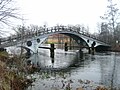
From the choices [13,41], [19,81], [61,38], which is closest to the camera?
[19,81]

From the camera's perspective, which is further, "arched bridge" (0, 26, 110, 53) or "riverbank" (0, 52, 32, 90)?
"arched bridge" (0, 26, 110, 53)

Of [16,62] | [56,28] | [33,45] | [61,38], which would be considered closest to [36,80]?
[16,62]

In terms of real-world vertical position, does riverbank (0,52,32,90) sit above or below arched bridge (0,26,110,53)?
below

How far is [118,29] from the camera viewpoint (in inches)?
2751

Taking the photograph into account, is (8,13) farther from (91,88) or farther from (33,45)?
(33,45)

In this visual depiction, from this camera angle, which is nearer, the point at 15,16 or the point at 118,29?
the point at 15,16

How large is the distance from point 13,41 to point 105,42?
1149 inches

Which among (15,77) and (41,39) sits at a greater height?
(41,39)

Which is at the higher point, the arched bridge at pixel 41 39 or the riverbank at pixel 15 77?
the arched bridge at pixel 41 39

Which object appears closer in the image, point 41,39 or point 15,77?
point 15,77

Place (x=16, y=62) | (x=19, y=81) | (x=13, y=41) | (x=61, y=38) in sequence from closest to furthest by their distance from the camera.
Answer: (x=19, y=81), (x=16, y=62), (x=13, y=41), (x=61, y=38)

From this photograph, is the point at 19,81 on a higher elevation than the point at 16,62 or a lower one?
lower

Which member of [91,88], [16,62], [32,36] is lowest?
[91,88]

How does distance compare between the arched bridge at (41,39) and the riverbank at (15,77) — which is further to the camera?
the arched bridge at (41,39)
